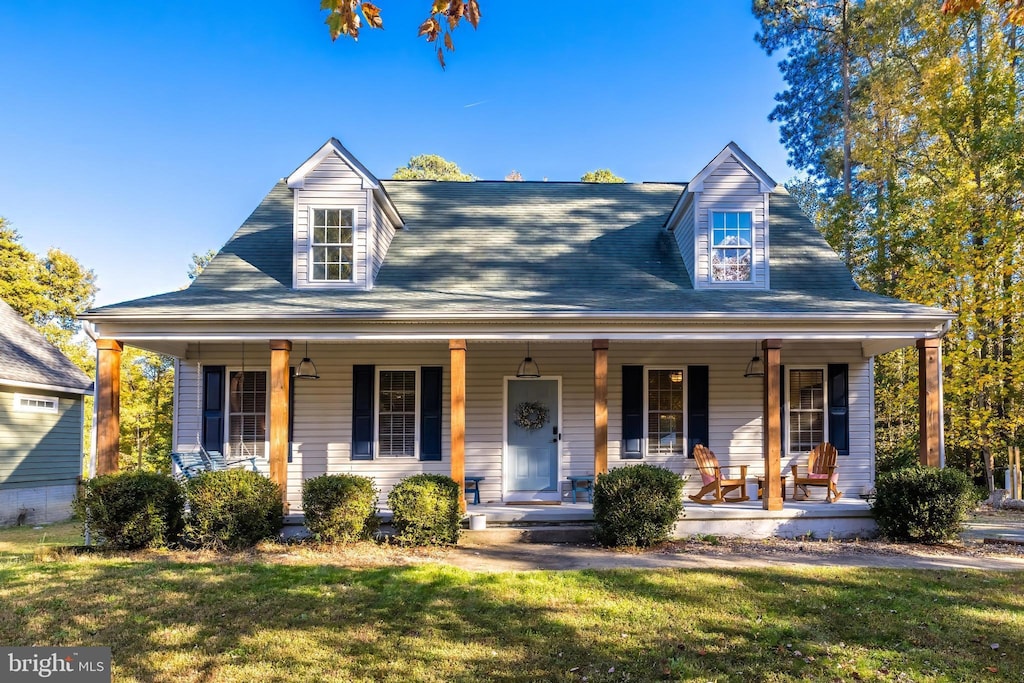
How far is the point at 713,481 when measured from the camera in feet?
31.4

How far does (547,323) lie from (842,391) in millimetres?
5438

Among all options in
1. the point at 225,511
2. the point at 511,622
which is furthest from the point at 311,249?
the point at 511,622

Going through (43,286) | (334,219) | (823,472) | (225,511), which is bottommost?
(225,511)

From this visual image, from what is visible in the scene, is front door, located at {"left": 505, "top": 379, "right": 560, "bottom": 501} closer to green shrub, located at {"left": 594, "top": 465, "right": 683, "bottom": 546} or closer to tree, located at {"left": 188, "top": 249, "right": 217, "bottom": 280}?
green shrub, located at {"left": 594, "top": 465, "right": 683, "bottom": 546}

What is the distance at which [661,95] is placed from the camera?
15.0 m

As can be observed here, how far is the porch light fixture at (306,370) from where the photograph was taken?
10.0 metres

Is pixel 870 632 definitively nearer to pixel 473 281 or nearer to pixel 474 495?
pixel 474 495

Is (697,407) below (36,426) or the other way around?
the other way around

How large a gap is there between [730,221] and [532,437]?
489 centimetres

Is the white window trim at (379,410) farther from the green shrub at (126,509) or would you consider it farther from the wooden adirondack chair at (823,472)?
the wooden adirondack chair at (823,472)

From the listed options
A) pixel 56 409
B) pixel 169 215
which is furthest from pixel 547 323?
pixel 169 215

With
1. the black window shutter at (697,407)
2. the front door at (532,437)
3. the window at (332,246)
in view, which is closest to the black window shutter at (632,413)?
the black window shutter at (697,407)

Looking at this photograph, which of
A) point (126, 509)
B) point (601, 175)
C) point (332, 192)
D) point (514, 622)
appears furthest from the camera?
point (601, 175)

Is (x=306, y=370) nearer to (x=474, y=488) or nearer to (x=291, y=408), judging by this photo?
(x=291, y=408)
